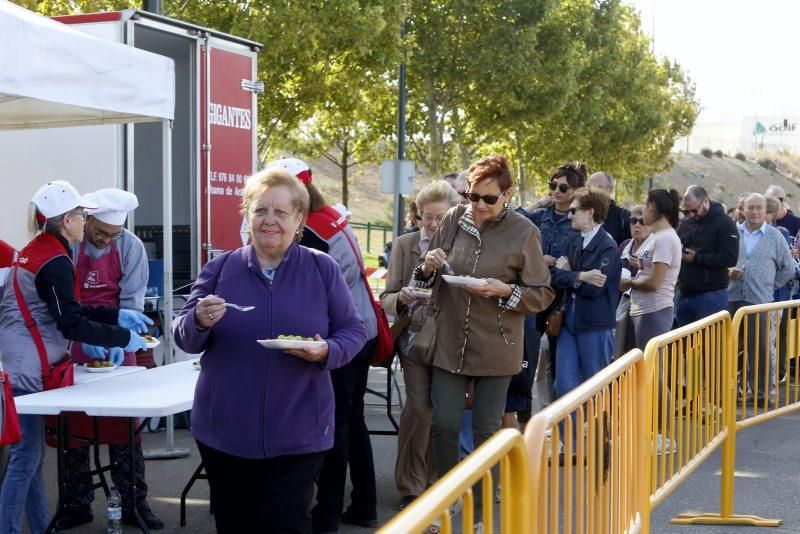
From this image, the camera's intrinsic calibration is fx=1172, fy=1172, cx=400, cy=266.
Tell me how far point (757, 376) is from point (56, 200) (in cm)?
479

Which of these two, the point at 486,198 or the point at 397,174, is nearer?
the point at 486,198

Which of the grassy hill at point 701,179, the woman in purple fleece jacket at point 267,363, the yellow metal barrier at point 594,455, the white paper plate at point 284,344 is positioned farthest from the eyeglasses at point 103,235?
the grassy hill at point 701,179

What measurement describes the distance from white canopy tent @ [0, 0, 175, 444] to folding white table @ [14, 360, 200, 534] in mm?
1606

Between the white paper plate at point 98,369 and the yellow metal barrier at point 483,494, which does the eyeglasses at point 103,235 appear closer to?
the white paper plate at point 98,369

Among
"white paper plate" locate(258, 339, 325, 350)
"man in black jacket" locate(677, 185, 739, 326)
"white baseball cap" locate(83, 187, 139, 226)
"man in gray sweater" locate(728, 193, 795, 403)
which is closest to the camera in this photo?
"white paper plate" locate(258, 339, 325, 350)

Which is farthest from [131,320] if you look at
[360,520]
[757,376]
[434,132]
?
[434,132]

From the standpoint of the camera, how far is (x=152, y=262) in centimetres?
1040

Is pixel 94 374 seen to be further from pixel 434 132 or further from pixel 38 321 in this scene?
pixel 434 132

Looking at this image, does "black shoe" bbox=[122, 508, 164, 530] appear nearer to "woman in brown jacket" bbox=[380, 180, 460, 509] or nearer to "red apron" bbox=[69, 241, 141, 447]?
"red apron" bbox=[69, 241, 141, 447]

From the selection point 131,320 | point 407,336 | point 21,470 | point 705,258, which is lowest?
point 21,470

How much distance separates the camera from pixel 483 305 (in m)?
6.09

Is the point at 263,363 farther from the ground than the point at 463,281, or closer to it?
closer to it

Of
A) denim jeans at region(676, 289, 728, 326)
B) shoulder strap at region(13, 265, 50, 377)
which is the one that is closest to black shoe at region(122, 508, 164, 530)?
shoulder strap at region(13, 265, 50, 377)

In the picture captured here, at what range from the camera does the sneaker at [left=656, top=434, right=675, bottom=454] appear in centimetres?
551
